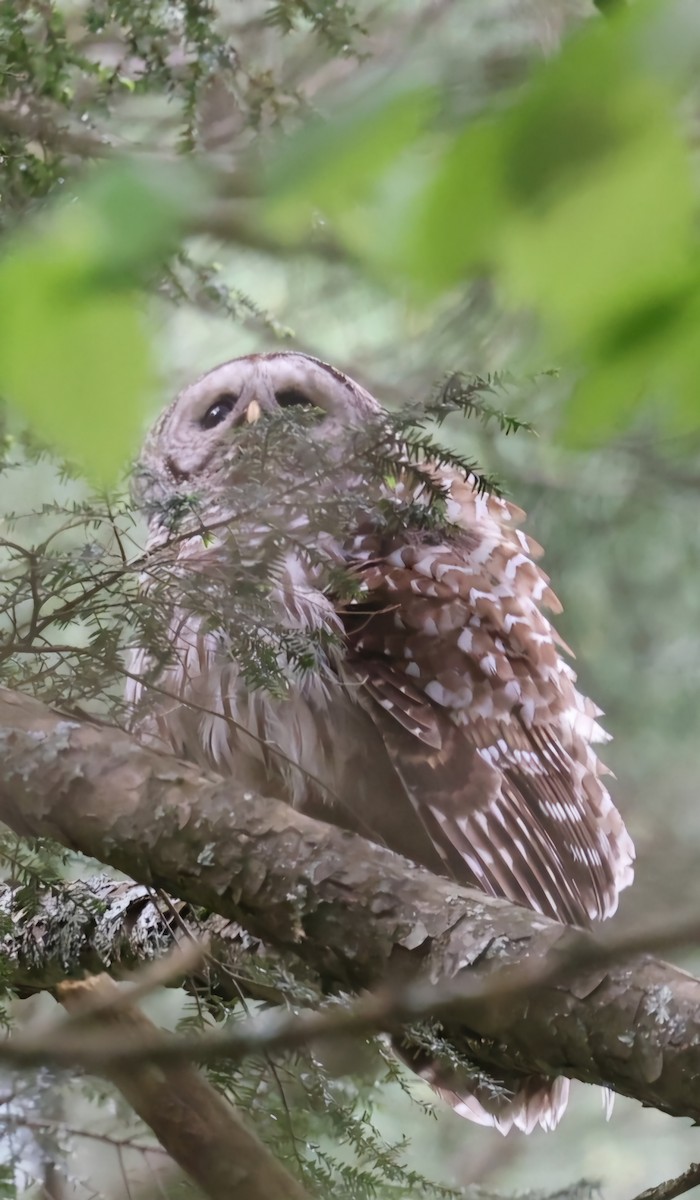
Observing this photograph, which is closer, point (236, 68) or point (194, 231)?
point (194, 231)

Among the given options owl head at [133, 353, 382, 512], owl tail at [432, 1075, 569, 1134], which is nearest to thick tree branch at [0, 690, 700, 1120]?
owl tail at [432, 1075, 569, 1134]

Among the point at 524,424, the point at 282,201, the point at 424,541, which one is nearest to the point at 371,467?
the point at 524,424

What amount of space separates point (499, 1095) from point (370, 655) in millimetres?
462

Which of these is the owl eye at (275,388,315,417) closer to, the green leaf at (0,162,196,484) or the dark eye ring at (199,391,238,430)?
the dark eye ring at (199,391,238,430)

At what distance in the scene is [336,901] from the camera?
816 millimetres

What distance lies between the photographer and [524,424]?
0.74 meters

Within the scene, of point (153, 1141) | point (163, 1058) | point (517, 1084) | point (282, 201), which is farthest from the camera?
point (517, 1084)

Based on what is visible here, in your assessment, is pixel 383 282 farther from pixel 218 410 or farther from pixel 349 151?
pixel 218 410

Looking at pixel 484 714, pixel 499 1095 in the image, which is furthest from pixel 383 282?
pixel 484 714

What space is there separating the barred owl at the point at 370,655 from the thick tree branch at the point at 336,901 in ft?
0.37

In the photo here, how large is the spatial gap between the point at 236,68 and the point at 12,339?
1.05 m

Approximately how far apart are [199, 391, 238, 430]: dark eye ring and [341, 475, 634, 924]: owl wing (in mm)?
278

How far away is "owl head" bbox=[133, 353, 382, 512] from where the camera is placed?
4.06 feet

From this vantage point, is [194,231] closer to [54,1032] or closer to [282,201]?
[282,201]
